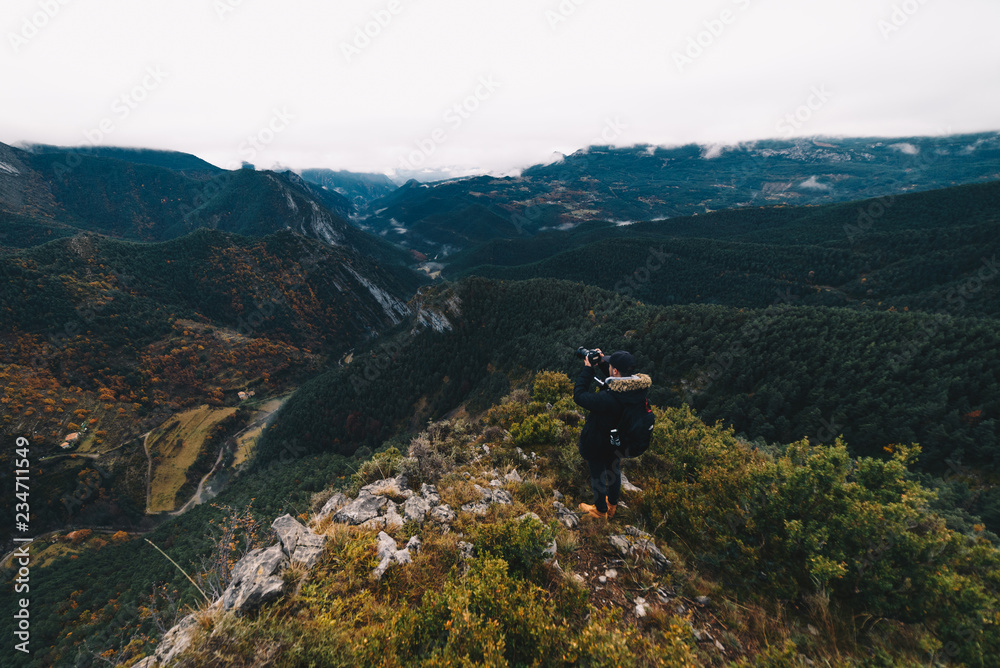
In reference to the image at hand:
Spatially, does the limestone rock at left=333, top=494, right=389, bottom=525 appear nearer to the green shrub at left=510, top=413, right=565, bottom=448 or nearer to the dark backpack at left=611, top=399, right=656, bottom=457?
the green shrub at left=510, top=413, right=565, bottom=448

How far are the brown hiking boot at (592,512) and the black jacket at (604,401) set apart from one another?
1592 millimetres

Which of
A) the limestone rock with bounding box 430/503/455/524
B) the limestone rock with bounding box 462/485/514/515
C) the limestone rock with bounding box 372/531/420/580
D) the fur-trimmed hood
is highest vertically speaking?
the fur-trimmed hood

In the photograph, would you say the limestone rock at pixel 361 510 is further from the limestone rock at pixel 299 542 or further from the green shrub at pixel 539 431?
the green shrub at pixel 539 431

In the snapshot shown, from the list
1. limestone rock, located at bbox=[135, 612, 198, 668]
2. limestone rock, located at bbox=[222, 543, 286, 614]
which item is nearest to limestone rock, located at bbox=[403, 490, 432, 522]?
limestone rock, located at bbox=[222, 543, 286, 614]

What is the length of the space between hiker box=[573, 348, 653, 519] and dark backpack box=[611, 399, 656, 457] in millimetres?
118

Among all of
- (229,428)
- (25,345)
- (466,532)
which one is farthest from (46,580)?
(466,532)

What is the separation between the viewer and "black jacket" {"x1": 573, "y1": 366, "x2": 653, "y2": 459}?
6586 mm

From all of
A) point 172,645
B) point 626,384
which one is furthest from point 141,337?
point 626,384

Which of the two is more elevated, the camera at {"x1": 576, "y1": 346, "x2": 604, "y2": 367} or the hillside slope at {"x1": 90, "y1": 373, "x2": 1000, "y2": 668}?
the camera at {"x1": 576, "y1": 346, "x2": 604, "y2": 367}

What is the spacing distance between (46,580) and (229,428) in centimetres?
4192

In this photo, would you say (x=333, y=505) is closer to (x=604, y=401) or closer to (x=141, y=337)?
(x=604, y=401)

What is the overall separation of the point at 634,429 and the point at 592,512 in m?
2.88

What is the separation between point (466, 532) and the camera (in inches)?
301

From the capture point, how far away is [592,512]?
26.7 feet
